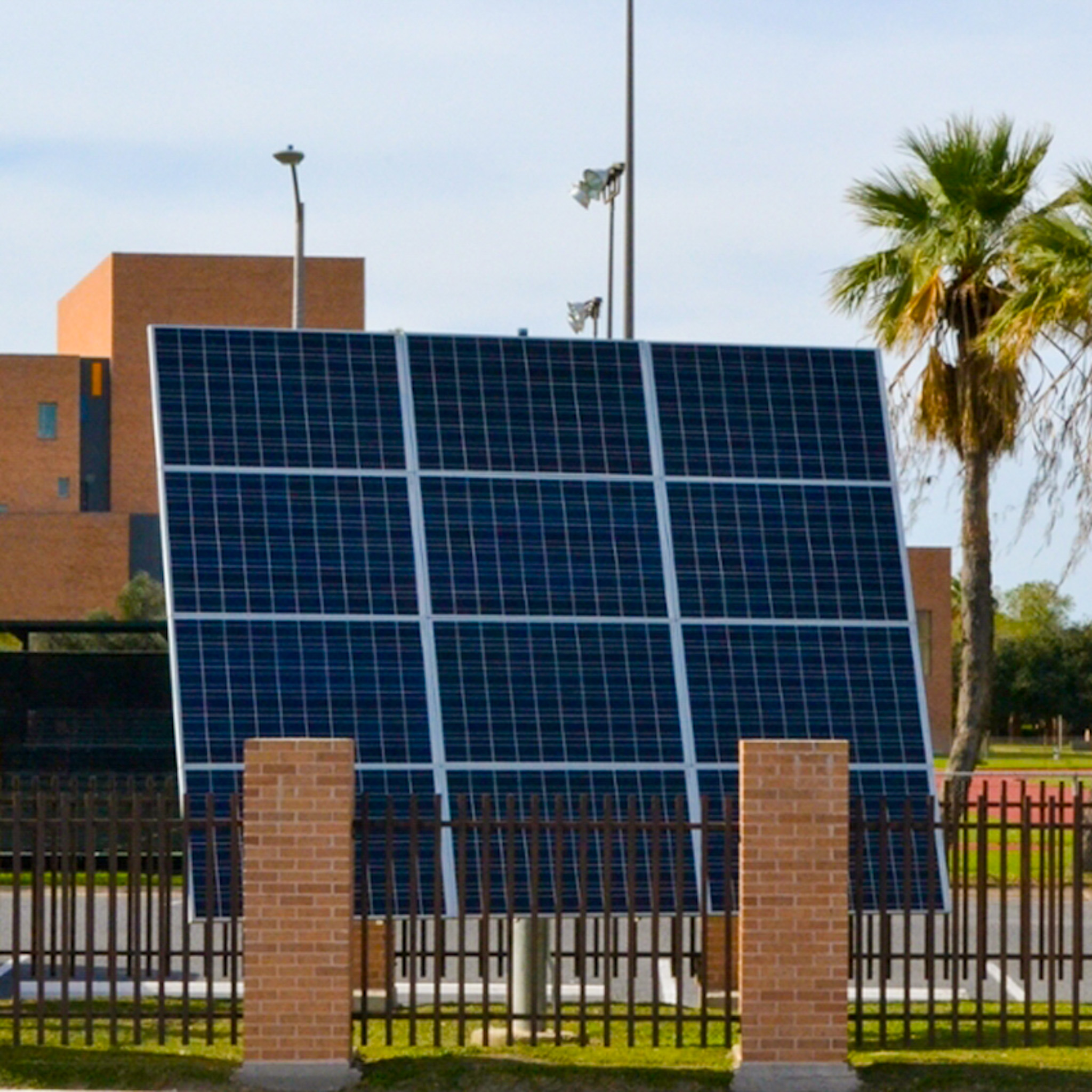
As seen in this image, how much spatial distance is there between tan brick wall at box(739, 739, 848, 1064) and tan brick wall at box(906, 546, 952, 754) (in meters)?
69.2

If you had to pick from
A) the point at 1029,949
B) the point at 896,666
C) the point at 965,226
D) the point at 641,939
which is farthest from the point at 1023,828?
the point at 965,226

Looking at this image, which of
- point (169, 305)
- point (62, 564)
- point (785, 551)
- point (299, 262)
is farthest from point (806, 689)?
point (169, 305)

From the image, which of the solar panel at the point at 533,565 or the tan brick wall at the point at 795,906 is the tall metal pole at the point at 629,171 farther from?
the tan brick wall at the point at 795,906

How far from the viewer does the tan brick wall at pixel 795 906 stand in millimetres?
13242

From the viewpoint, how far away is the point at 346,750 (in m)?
13.0

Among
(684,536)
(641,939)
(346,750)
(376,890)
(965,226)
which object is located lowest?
(641,939)

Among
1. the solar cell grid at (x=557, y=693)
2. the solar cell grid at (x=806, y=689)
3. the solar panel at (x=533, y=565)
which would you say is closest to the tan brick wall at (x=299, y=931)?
the solar panel at (x=533, y=565)

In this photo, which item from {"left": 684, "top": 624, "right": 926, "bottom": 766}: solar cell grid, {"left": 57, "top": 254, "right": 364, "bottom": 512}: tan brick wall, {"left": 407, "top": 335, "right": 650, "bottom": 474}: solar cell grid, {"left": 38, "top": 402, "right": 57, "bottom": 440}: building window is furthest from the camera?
{"left": 57, "top": 254, "right": 364, "bottom": 512}: tan brick wall

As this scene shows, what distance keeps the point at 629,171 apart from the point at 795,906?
15.2 metres

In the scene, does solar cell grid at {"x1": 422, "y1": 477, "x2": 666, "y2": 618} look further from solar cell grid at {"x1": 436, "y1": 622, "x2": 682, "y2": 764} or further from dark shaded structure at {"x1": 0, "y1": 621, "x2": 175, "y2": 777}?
dark shaded structure at {"x1": 0, "y1": 621, "x2": 175, "y2": 777}

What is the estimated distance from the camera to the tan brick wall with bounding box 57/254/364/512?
9200 centimetres

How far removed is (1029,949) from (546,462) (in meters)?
4.82

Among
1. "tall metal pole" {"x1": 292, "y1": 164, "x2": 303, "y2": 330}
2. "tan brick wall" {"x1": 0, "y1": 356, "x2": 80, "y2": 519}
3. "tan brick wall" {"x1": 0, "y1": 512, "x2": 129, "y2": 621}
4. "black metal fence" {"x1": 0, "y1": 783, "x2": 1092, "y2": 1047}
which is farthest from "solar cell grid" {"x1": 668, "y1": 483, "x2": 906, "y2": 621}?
"tan brick wall" {"x1": 0, "y1": 356, "x2": 80, "y2": 519}

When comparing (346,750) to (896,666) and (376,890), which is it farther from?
(896,666)
